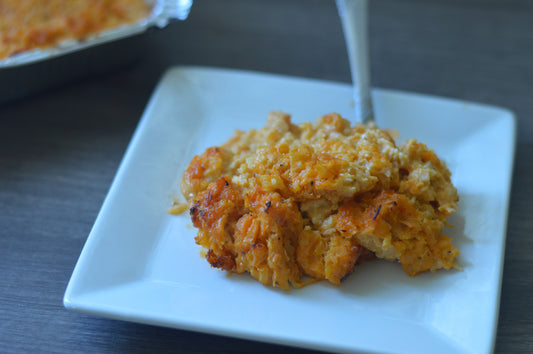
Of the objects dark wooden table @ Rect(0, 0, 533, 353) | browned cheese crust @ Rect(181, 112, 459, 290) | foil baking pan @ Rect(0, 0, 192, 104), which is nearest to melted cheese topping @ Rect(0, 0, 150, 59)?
foil baking pan @ Rect(0, 0, 192, 104)

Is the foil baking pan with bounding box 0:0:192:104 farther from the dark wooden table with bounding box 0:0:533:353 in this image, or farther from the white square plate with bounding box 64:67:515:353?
the white square plate with bounding box 64:67:515:353

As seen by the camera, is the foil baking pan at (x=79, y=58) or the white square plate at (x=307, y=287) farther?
the foil baking pan at (x=79, y=58)

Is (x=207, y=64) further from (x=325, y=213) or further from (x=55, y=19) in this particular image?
(x=325, y=213)

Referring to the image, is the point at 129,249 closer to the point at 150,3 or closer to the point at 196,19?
the point at 150,3

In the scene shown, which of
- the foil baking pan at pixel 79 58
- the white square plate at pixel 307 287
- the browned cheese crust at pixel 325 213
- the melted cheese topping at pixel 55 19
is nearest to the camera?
the white square plate at pixel 307 287

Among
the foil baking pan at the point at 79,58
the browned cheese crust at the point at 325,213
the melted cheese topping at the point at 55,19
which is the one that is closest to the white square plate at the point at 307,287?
the browned cheese crust at the point at 325,213

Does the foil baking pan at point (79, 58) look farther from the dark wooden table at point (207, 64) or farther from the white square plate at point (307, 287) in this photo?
the white square plate at point (307, 287)

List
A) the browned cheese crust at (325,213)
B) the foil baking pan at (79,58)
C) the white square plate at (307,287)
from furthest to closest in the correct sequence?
the foil baking pan at (79,58) < the browned cheese crust at (325,213) < the white square plate at (307,287)
